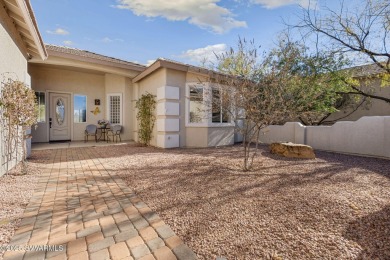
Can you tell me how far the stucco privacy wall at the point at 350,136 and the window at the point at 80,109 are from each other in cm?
1022

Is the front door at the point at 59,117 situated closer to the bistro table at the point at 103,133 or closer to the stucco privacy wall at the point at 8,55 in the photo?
the bistro table at the point at 103,133

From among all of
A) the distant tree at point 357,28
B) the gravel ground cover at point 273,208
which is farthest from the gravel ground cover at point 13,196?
the distant tree at point 357,28

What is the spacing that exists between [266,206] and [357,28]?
916cm

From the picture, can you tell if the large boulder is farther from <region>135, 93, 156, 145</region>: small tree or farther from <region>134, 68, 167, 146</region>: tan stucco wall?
<region>135, 93, 156, 145</region>: small tree

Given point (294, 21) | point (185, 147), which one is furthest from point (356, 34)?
point (185, 147)

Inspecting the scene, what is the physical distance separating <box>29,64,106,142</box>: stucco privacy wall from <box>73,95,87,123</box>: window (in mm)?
175

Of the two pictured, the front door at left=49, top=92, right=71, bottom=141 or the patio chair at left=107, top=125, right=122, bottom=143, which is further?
the patio chair at left=107, top=125, right=122, bottom=143

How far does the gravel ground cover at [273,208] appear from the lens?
2.28m

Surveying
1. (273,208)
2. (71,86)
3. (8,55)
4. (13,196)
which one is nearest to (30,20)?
(8,55)

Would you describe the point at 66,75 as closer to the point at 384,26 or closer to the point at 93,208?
the point at 93,208

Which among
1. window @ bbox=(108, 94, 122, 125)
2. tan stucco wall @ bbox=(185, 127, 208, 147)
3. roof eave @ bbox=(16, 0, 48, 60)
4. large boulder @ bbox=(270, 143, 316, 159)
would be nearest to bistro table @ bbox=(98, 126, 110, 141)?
window @ bbox=(108, 94, 122, 125)

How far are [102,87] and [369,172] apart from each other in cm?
1319

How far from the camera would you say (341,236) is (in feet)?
8.10

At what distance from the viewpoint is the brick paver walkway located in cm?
222
